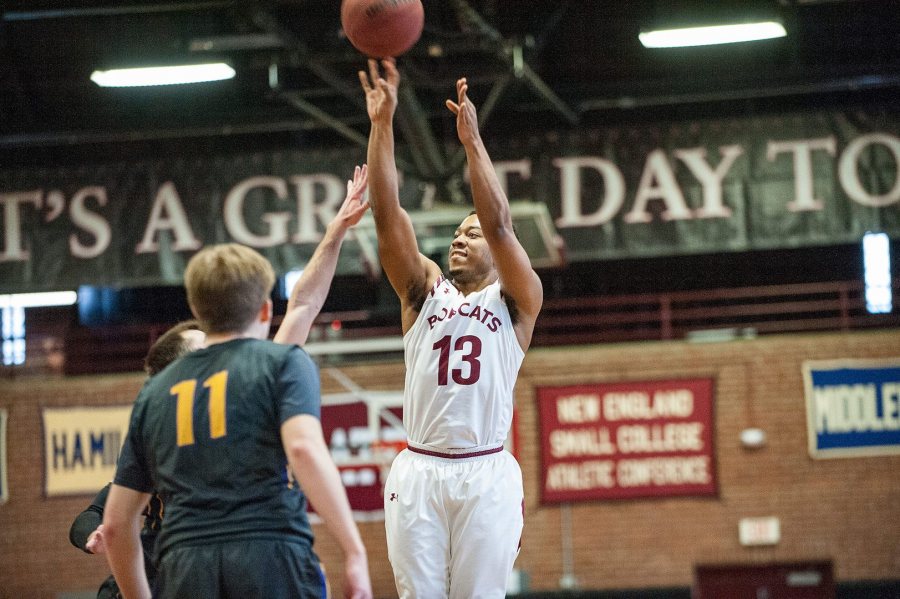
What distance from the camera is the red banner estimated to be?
14.1 meters

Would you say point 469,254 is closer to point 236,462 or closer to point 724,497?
point 236,462

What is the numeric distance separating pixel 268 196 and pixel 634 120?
5.94 m

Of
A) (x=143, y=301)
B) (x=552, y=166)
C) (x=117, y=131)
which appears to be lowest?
(x=143, y=301)

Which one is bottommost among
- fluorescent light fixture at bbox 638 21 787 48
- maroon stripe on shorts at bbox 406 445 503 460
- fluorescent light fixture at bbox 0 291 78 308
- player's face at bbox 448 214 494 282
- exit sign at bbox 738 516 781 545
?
exit sign at bbox 738 516 781 545

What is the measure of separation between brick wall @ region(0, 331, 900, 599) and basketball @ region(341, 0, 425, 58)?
8608 millimetres

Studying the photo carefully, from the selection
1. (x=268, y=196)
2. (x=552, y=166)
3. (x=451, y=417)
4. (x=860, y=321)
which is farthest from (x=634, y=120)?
(x=451, y=417)

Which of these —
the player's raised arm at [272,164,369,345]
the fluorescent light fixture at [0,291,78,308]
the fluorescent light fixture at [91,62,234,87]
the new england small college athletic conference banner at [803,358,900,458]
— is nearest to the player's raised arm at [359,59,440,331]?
the player's raised arm at [272,164,369,345]

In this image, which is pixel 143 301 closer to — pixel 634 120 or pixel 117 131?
pixel 117 131

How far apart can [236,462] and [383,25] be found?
3.34 metres

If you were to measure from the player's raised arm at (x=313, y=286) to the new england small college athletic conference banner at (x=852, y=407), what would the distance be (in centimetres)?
1028

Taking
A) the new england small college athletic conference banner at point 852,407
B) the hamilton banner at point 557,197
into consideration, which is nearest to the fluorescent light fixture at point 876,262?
the new england small college athletic conference banner at point 852,407

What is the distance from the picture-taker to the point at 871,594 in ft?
44.9

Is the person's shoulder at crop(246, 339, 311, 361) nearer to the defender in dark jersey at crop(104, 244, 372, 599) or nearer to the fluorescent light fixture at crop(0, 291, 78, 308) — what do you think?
the defender in dark jersey at crop(104, 244, 372, 599)

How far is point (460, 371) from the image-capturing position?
528 centimetres
